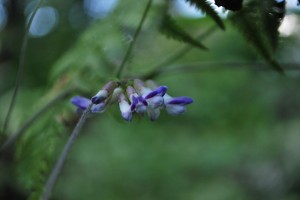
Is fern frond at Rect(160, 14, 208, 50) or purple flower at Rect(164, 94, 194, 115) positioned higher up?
purple flower at Rect(164, 94, 194, 115)

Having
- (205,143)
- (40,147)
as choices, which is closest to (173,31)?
(40,147)

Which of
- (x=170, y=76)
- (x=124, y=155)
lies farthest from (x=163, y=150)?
(x=170, y=76)

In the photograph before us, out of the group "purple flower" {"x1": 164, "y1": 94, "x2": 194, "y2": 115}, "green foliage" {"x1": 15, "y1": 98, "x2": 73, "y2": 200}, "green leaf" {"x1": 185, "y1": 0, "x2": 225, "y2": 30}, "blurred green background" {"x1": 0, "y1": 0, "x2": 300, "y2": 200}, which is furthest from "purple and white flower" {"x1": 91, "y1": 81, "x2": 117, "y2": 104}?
"blurred green background" {"x1": 0, "y1": 0, "x2": 300, "y2": 200}

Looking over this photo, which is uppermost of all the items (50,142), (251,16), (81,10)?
(251,16)

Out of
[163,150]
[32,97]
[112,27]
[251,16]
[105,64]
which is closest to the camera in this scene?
[251,16]

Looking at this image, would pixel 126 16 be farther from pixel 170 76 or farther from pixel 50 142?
pixel 170 76

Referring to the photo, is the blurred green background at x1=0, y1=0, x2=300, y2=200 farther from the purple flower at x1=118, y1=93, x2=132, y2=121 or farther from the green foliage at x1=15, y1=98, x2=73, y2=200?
the purple flower at x1=118, y1=93, x2=132, y2=121

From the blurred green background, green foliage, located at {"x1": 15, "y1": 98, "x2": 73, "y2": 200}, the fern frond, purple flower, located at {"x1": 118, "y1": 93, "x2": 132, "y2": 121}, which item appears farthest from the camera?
the blurred green background
